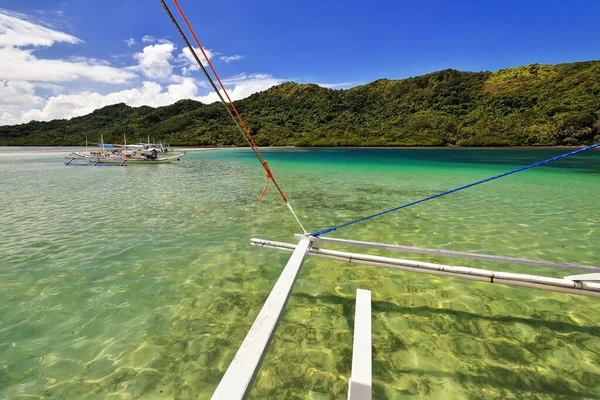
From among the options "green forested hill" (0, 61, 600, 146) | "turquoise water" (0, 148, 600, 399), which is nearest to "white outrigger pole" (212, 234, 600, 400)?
"turquoise water" (0, 148, 600, 399)

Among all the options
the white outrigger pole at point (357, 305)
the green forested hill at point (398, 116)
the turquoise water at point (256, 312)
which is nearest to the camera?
the white outrigger pole at point (357, 305)

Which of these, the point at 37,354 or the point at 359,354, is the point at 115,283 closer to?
the point at 37,354

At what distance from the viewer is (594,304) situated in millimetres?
4789

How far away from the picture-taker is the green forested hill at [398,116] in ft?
259

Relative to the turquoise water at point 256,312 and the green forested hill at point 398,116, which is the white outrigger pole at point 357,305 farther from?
the green forested hill at point 398,116

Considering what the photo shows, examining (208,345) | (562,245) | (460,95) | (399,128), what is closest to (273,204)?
(208,345)

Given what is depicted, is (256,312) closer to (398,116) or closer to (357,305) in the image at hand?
(357,305)

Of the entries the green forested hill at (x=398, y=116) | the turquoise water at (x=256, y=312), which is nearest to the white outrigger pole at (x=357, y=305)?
the turquoise water at (x=256, y=312)

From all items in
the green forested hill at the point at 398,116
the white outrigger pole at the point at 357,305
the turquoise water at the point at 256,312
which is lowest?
the turquoise water at the point at 256,312

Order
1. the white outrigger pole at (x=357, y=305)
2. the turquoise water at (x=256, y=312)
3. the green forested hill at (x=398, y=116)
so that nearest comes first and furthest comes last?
the white outrigger pole at (x=357, y=305) < the turquoise water at (x=256, y=312) < the green forested hill at (x=398, y=116)

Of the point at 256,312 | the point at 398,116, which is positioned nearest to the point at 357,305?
the point at 256,312

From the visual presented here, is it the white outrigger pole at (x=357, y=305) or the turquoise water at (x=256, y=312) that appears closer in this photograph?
the white outrigger pole at (x=357, y=305)

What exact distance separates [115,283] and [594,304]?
29.8ft

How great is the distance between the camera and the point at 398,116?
119 m
